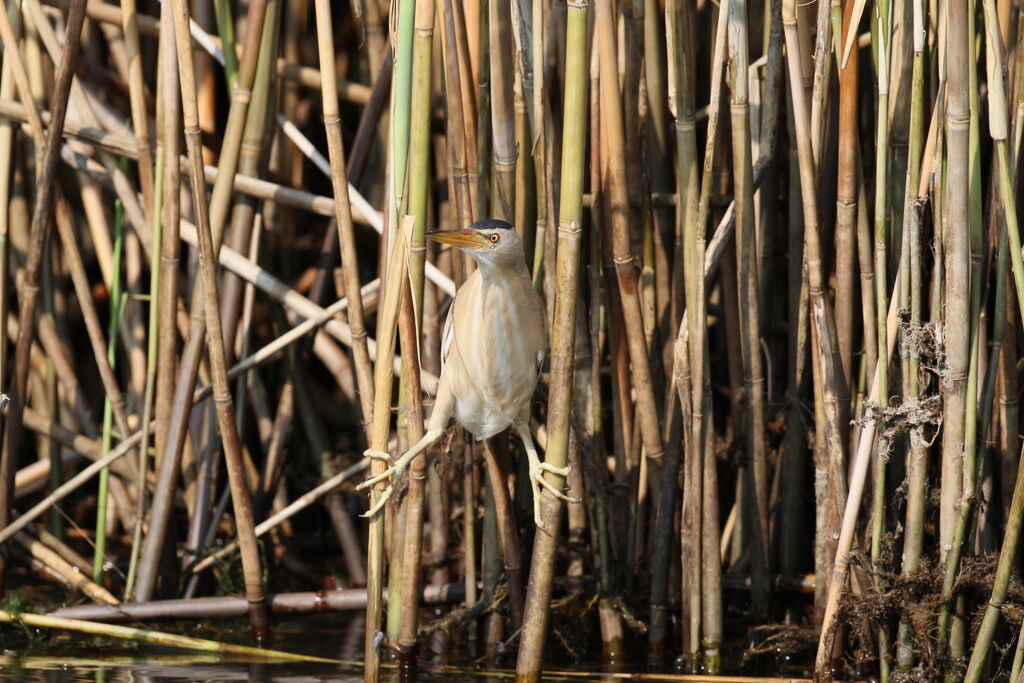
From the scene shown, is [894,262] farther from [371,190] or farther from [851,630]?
[371,190]

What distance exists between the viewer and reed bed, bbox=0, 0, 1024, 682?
6.86ft

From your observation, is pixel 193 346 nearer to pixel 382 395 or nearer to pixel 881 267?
pixel 382 395

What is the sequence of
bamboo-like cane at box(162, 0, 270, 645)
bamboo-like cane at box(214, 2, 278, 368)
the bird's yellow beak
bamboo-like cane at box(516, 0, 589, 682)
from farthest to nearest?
1. bamboo-like cane at box(214, 2, 278, 368)
2. bamboo-like cane at box(162, 0, 270, 645)
3. the bird's yellow beak
4. bamboo-like cane at box(516, 0, 589, 682)

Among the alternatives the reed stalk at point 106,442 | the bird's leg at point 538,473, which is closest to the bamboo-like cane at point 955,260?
the bird's leg at point 538,473

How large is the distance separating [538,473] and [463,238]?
49cm

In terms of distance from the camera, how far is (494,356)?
7.55ft

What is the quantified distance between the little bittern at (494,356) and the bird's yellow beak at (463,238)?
0.22 feet

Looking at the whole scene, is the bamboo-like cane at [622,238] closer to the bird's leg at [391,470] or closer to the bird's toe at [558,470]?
the bird's leg at [391,470]

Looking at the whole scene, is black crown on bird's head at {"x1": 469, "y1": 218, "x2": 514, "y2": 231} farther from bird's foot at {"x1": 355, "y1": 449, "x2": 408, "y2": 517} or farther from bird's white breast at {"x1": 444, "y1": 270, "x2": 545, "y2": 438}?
bird's foot at {"x1": 355, "y1": 449, "x2": 408, "y2": 517}

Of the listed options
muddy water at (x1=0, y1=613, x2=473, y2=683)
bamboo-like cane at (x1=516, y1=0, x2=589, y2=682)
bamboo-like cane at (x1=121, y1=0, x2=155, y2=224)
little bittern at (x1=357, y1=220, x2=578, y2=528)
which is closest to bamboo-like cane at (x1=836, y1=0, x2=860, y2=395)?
little bittern at (x1=357, y1=220, x2=578, y2=528)

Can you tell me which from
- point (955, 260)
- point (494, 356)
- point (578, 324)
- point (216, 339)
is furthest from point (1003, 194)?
point (216, 339)

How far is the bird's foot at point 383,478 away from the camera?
1.92 meters

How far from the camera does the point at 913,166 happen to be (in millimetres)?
2107

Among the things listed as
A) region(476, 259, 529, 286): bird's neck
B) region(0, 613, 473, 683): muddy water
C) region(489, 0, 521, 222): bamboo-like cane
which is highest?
region(489, 0, 521, 222): bamboo-like cane
